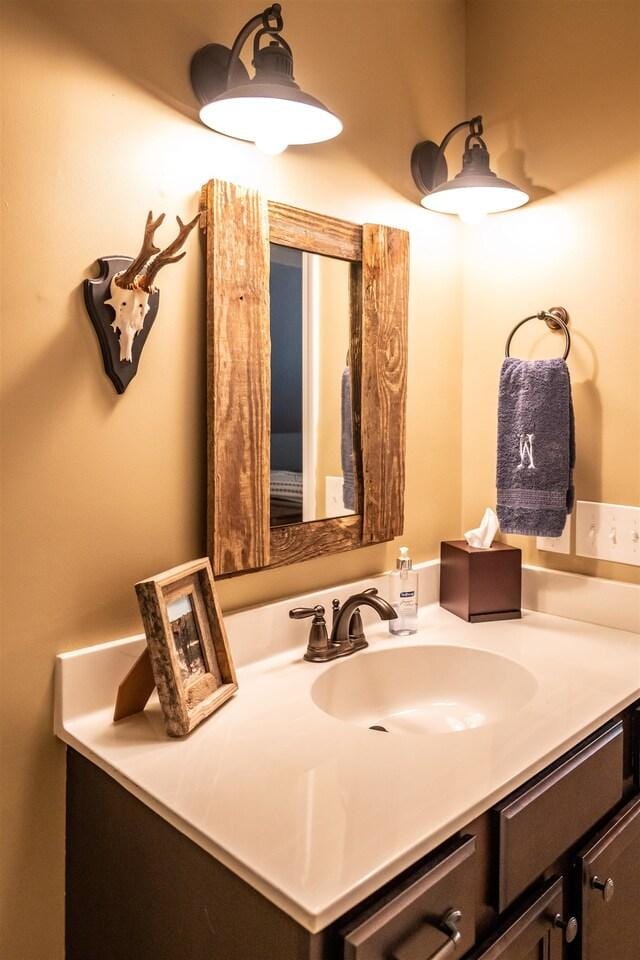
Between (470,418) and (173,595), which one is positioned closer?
(173,595)

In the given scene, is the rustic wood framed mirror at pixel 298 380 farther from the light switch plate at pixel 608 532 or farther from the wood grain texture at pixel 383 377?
the light switch plate at pixel 608 532

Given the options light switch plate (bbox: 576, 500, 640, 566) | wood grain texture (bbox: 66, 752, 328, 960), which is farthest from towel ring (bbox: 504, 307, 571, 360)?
wood grain texture (bbox: 66, 752, 328, 960)

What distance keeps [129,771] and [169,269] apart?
0.79 metres

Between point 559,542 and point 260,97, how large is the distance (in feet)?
3.73

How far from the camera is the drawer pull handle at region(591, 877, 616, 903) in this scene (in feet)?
3.75

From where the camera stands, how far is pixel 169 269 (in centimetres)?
123

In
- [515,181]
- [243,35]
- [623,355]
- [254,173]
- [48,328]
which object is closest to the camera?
[48,328]

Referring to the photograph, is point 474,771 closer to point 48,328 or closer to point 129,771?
point 129,771

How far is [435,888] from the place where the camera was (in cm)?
86

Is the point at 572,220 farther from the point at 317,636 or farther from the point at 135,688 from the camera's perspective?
the point at 135,688

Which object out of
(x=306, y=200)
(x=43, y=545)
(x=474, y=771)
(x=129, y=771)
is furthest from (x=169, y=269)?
(x=474, y=771)

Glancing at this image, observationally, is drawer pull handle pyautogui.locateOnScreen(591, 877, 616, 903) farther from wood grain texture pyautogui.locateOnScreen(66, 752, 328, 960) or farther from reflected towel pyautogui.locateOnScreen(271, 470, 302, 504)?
reflected towel pyautogui.locateOnScreen(271, 470, 302, 504)

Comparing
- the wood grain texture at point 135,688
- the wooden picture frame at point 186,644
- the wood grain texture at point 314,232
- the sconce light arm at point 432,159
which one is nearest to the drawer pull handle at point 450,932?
the wooden picture frame at point 186,644

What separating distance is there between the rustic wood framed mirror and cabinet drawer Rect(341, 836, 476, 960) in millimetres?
613
